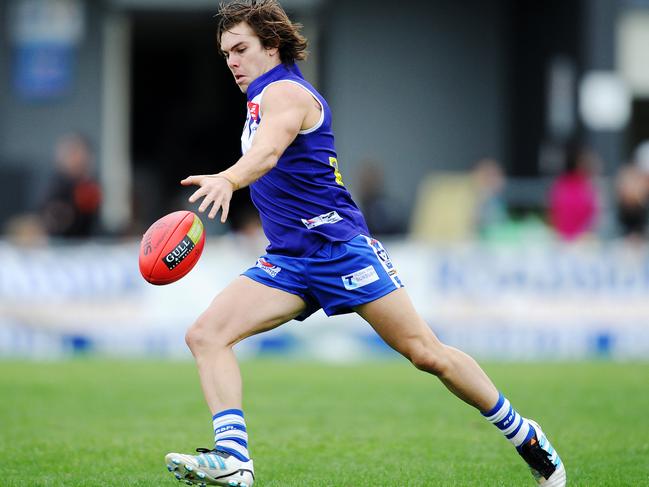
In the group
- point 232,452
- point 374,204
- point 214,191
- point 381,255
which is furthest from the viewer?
point 374,204

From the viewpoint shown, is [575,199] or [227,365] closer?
[227,365]

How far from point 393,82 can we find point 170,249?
15341 mm

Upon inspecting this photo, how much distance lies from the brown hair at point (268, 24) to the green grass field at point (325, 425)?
2293 mm

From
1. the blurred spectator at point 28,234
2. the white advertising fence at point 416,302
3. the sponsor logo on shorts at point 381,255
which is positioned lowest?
the white advertising fence at point 416,302

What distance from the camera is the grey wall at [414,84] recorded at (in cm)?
2056

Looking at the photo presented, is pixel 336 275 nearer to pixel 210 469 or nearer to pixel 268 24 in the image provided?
pixel 210 469

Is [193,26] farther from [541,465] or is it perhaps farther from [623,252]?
→ [541,465]

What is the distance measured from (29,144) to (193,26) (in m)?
5.14

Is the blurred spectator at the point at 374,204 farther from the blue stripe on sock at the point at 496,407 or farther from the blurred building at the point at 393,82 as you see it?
the blue stripe on sock at the point at 496,407

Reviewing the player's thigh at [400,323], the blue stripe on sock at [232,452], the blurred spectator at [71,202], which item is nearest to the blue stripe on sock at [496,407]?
the player's thigh at [400,323]

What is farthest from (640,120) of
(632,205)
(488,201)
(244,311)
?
(244,311)

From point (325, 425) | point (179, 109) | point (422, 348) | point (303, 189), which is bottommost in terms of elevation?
point (325, 425)

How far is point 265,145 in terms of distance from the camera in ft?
18.5

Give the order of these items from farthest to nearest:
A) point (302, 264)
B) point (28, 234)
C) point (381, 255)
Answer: point (28, 234)
point (381, 255)
point (302, 264)
